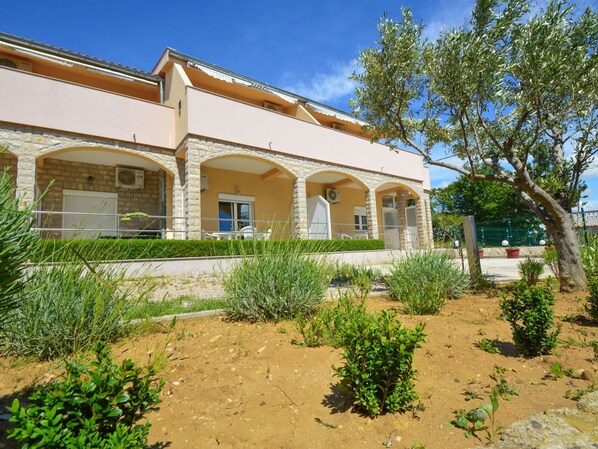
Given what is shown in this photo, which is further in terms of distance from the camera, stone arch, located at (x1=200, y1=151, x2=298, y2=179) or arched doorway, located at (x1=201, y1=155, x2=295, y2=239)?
arched doorway, located at (x1=201, y1=155, x2=295, y2=239)

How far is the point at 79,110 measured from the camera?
824 centimetres

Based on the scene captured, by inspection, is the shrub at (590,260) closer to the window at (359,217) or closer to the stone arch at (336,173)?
the stone arch at (336,173)

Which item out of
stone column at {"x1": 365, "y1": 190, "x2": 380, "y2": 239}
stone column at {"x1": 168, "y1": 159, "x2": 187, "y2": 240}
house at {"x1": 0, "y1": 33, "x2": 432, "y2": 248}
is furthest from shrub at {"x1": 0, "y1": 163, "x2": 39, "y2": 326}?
stone column at {"x1": 365, "y1": 190, "x2": 380, "y2": 239}

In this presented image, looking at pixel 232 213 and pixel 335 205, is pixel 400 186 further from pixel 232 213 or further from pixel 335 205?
pixel 232 213

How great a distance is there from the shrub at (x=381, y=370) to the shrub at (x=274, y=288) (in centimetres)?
167

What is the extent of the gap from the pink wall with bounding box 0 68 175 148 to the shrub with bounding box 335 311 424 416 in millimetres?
9107

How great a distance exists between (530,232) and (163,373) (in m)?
20.4

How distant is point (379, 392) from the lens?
1.81m

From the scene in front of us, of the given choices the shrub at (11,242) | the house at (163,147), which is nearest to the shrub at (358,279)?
the house at (163,147)

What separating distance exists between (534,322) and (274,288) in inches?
93.1

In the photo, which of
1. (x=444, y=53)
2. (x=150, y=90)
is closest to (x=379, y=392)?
(x=444, y=53)

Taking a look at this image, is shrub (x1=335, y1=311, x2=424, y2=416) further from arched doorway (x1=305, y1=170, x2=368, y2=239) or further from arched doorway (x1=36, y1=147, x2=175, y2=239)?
arched doorway (x1=305, y1=170, x2=368, y2=239)

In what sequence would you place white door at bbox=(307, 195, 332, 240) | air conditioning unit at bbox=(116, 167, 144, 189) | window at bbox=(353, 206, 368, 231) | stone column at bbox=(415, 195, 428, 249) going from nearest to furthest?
air conditioning unit at bbox=(116, 167, 144, 189) → white door at bbox=(307, 195, 332, 240) → stone column at bbox=(415, 195, 428, 249) → window at bbox=(353, 206, 368, 231)

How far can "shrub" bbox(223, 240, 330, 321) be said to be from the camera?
352 centimetres
